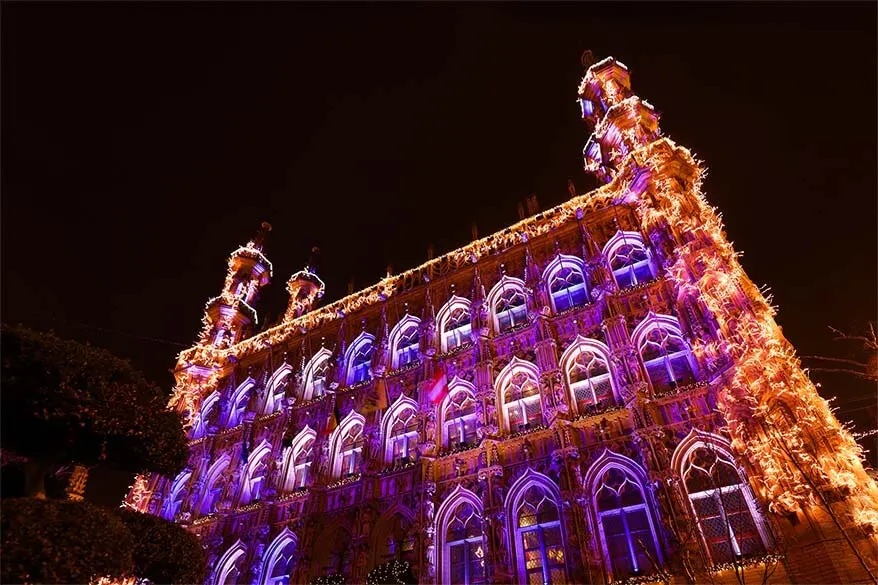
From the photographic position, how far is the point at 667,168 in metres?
18.1

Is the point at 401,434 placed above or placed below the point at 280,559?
above

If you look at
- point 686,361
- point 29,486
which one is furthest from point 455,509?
point 29,486

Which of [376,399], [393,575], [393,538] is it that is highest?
[376,399]

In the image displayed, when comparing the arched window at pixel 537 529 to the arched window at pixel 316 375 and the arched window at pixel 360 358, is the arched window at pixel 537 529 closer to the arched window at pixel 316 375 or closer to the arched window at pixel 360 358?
the arched window at pixel 360 358

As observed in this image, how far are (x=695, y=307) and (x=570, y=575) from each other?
25.6ft

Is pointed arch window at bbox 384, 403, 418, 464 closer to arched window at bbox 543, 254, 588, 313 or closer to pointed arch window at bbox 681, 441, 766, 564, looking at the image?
arched window at bbox 543, 254, 588, 313

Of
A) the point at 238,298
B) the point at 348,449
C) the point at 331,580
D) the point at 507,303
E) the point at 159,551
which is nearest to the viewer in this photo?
the point at 159,551

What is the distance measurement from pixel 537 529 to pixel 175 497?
16.1 metres

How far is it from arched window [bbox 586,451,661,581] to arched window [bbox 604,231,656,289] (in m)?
6.10

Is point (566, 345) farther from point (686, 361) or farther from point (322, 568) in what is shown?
point (322, 568)

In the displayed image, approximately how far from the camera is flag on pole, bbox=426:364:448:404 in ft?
58.2

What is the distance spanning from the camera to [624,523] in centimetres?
1293

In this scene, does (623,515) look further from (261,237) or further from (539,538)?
(261,237)

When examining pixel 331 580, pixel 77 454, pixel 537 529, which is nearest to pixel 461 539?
pixel 537 529
